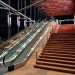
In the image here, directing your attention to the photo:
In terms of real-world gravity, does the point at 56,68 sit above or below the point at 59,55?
below

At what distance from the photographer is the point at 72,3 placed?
23188 mm

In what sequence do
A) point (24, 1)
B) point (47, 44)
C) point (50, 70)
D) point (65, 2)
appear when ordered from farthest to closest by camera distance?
1. point (65, 2)
2. point (24, 1)
3. point (47, 44)
4. point (50, 70)

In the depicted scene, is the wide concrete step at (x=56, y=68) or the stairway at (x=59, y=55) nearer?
the wide concrete step at (x=56, y=68)

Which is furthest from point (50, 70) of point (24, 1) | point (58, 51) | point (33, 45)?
point (24, 1)

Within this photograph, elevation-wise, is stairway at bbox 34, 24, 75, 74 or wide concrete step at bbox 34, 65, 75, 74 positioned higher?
stairway at bbox 34, 24, 75, 74

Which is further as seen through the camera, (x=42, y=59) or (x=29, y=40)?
(x=29, y=40)

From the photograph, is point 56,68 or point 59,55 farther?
point 59,55

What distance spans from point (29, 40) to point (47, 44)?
1107 millimetres

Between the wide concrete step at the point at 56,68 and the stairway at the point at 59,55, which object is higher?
the stairway at the point at 59,55

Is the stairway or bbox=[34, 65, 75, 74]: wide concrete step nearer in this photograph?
bbox=[34, 65, 75, 74]: wide concrete step

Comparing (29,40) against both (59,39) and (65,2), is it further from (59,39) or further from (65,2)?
(65,2)

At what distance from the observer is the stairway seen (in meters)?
8.27

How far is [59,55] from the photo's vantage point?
9438mm

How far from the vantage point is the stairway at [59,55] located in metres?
8.27
